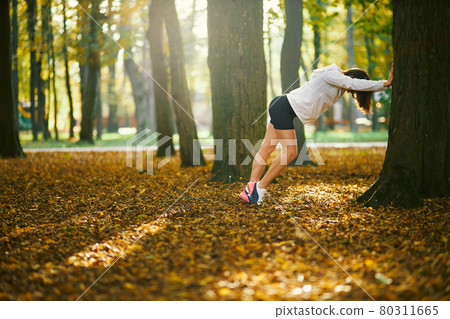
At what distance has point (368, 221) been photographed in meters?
4.73

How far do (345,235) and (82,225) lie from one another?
2.85 metres

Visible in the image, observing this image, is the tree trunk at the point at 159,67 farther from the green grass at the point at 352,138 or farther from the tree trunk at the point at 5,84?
the green grass at the point at 352,138

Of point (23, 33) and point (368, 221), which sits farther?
point (23, 33)

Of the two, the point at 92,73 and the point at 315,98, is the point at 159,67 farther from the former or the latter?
the point at 315,98

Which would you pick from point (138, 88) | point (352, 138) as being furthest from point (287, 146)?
point (138, 88)

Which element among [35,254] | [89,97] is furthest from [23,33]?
[35,254]

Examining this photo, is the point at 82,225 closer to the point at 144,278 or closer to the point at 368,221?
the point at 144,278

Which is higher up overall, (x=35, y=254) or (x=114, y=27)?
(x=114, y=27)

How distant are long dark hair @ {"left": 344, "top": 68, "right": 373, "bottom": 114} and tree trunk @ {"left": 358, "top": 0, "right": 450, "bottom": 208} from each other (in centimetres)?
30

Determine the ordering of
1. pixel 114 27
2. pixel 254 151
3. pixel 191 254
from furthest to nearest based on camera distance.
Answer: pixel 114 27
pixel 254 151
pixel 191 254

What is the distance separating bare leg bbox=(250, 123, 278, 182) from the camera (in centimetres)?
570

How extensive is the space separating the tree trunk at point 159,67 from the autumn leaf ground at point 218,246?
7184mm

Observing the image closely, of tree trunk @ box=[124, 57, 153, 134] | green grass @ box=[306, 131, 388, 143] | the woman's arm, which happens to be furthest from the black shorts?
A: tree trunk @ box=[124, 57, 153, 134]

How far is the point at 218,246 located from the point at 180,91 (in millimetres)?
8024
